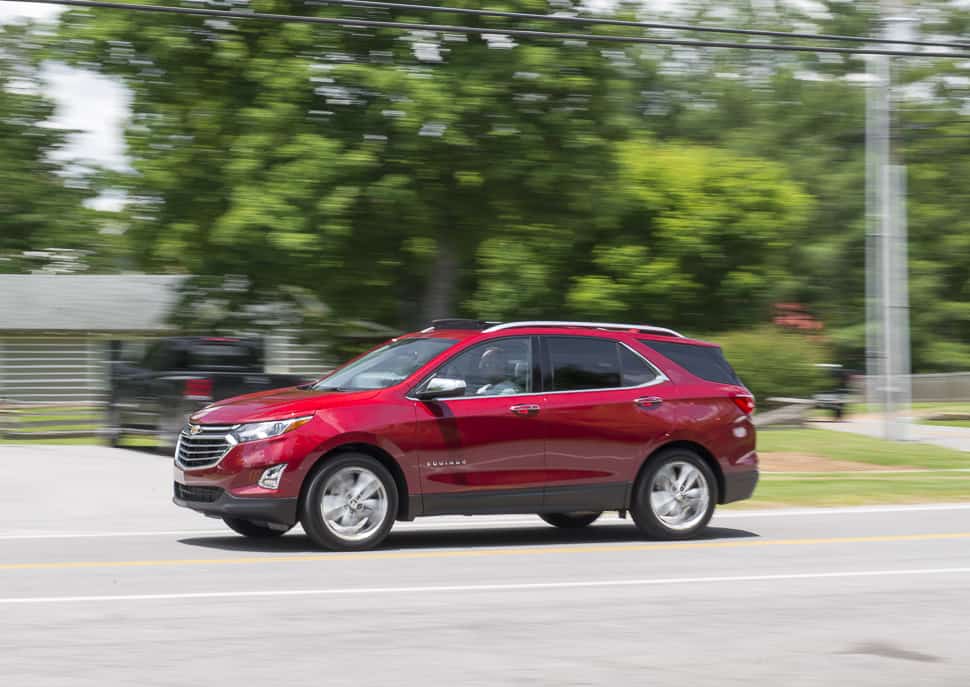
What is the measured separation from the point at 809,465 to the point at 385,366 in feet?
38.7

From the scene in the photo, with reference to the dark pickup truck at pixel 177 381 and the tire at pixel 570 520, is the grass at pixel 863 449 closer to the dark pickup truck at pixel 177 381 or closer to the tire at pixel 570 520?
the dark pickup truck at pixel 177 381

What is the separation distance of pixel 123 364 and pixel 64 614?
50.8ft

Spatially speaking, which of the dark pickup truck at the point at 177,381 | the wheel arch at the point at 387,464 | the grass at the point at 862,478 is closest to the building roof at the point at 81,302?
the dark pickup truck at the point at 177,381

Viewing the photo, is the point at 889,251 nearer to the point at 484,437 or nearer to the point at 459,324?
the point at 459,324

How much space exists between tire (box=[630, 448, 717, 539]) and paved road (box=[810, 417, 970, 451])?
49.8 ft

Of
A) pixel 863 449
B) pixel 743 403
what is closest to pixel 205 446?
pixel 743 403

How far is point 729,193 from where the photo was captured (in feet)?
134

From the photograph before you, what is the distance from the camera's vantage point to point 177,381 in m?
20.6

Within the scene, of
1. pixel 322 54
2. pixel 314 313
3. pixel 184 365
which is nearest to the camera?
pixel 184 365

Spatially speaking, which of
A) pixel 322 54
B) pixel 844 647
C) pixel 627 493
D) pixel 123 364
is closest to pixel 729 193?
pixel 322 54

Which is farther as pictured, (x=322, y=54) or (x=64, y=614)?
(x=322, y=54)

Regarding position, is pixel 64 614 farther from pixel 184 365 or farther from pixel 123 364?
pixel 123 364

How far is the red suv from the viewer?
11.0 meters

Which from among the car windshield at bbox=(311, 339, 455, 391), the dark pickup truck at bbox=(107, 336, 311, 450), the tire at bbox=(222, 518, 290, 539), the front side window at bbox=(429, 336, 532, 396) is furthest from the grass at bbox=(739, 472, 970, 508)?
the dark pickup truck at bbox=(107, 336, 311, 450)
